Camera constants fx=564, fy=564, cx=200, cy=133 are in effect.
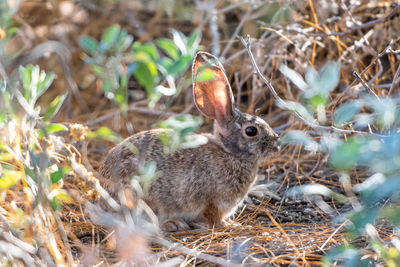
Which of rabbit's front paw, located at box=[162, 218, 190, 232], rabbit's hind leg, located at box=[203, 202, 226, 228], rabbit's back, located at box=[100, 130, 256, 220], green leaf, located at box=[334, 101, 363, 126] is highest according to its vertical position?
green leaf, located at box=[334, 101, 363, 126]

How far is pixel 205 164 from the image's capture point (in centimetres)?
391

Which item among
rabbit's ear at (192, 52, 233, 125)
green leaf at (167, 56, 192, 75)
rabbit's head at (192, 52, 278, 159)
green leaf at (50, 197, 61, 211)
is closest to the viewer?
green leaf at (167, 56, 192, 75)

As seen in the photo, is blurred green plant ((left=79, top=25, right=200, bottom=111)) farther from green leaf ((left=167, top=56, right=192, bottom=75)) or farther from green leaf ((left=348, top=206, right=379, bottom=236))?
green leaf ((left=348, top=206, right=379, bottom=236))

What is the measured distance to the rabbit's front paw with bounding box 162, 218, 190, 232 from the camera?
385 cm

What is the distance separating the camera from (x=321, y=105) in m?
2.48

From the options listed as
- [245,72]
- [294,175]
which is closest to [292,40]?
[245,72]

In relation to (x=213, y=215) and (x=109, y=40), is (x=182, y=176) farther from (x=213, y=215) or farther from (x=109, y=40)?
(x=109, y=40)

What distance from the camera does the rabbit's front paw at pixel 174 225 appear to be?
12.6 feet

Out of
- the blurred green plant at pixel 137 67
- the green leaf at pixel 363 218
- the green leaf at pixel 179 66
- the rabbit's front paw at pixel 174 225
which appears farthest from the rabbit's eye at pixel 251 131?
the green leaf at pixel 363 218

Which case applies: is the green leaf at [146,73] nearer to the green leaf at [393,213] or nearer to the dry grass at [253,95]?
the dry grass at [253,95]

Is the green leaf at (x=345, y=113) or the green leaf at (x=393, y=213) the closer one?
the green leaf at (x=393, y=213)

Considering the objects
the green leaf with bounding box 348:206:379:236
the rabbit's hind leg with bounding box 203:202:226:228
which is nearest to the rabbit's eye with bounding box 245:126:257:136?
the rabbit's hind leg with bounding box 203:202:226:228

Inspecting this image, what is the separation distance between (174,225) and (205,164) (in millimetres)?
470

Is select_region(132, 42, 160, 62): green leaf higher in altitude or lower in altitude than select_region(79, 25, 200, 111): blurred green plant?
higher
